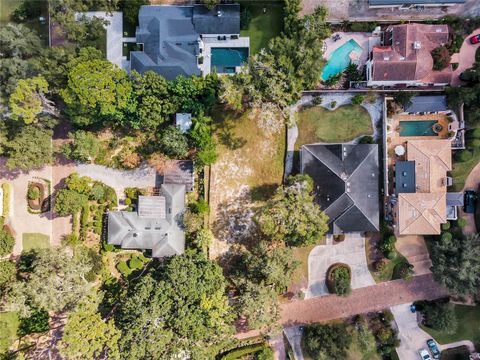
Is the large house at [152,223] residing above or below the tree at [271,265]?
above

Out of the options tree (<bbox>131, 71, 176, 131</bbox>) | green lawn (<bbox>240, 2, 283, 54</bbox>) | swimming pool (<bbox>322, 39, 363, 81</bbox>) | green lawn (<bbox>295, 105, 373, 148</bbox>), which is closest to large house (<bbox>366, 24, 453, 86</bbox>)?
swimming pool (<bbox>322, 39, 363, 81</bbox>)

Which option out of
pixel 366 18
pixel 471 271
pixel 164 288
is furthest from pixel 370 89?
pixel 164 288

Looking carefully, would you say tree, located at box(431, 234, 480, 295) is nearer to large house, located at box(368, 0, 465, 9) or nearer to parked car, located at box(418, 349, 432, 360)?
parked car, located at box(418, 349, 432, 360)

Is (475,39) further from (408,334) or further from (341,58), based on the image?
(408,334)

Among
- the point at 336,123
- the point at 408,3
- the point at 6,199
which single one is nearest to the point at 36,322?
the point at 6,199

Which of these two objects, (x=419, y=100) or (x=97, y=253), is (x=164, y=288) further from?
(x=419, y=100)

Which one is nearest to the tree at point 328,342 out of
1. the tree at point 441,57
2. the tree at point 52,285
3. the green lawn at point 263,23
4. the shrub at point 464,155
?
the shrub at point 464,155

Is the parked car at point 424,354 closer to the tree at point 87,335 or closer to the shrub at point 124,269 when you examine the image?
the tree at point 87,335
